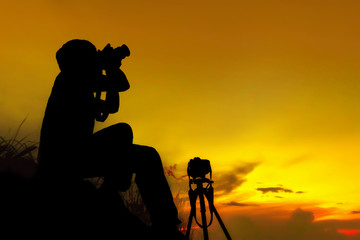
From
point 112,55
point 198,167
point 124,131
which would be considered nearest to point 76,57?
point 112,55

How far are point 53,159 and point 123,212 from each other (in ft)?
3.23

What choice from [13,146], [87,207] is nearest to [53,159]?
[87,207]

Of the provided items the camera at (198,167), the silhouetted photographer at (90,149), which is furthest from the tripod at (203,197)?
the silhouetted photographer at (90,149)

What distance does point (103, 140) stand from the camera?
3600 millimetres

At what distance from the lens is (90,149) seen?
3.60 metres

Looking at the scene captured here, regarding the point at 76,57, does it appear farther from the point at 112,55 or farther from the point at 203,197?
the point at 203,197

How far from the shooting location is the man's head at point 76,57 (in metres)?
4.00

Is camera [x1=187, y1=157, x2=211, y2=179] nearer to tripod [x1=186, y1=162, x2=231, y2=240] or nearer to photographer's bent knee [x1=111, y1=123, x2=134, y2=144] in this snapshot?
tripod [x1=186, y1=162, x2=231, y2=240]

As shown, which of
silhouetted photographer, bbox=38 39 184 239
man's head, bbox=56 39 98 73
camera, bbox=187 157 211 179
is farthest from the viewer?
camera, bbox=187 157 211 179

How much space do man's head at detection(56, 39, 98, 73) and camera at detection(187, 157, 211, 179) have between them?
2860 millimetres

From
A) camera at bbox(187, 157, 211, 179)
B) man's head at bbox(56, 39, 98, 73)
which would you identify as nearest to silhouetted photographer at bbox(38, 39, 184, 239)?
man's head at bbox(56, 39, 98, 73)

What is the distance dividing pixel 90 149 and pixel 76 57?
3.77 feet

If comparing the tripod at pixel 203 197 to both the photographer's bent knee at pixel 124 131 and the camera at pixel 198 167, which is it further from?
the photographer's bent knee at pixel 124 131

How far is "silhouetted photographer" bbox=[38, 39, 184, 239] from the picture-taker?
11.8 feet
